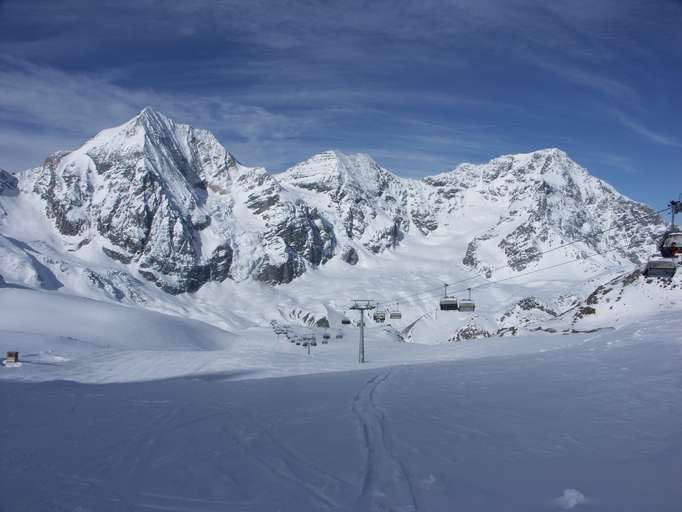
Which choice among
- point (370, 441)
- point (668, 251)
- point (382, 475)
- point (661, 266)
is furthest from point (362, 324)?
point (382, 475)

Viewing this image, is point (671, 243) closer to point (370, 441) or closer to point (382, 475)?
point (370, 441)

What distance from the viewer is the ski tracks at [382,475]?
304 inches

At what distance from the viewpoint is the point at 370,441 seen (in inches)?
427

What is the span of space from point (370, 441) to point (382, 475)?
2029mm

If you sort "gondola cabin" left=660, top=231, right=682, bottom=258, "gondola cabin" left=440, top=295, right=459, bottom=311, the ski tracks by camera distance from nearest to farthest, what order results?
1. the ski tracks
2. "gondola cabin" left=660, top=231, right=682, bottom=258
3. "gondola cabin" left=440, top=295, right=459, bottom=311

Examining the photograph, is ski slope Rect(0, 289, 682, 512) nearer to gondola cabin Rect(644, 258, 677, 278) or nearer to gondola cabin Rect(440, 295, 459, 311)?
gondola cabin Rect(644, 258, 677, 278)

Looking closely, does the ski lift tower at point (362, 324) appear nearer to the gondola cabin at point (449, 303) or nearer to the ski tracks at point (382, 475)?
the gondola cabin at point (449, 303)

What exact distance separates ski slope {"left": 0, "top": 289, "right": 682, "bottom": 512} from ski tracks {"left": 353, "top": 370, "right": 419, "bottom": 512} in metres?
0.03

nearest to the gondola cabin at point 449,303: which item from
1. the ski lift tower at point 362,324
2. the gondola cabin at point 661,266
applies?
the ski lift tower at point 362,324

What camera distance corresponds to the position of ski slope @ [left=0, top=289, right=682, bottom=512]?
8.05 metres

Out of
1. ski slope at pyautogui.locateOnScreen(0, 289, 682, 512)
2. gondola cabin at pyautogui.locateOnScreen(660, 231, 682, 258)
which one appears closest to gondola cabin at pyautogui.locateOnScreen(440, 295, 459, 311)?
ski slope at pyautogui.locateOnScreen(0, 289, 682, 512)

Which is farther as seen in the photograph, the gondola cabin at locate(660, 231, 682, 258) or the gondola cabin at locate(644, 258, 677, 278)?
the gondola cabin at locate(644, 258, 677, 278)

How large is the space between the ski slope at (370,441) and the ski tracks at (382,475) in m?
0.03

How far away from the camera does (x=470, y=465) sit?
29.8 ft
